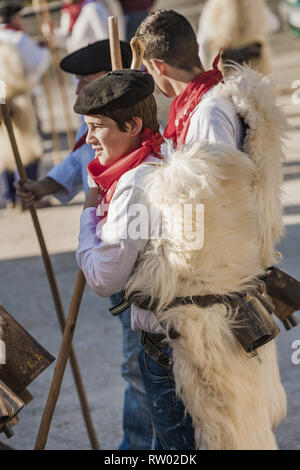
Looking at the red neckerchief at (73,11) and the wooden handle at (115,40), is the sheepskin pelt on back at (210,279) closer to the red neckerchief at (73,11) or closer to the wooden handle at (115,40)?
the wooden handle at (115,40)

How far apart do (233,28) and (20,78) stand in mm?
2137

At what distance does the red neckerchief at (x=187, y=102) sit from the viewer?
2951 mm

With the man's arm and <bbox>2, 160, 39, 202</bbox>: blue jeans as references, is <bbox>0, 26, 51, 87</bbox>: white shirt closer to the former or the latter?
<bbox>2, 160, 39, 202</bbox>: blue jeans

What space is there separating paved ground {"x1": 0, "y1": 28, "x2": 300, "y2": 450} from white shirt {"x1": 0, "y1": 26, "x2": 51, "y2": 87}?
1414mm

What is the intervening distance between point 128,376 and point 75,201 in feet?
15.4

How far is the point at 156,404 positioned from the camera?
251cm

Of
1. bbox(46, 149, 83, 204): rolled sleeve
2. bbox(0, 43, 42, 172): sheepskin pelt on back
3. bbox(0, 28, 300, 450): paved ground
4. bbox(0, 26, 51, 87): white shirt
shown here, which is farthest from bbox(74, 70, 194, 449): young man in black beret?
bbox(0, 26, 51, 87): white shirt

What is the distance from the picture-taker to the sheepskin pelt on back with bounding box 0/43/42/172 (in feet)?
22.8

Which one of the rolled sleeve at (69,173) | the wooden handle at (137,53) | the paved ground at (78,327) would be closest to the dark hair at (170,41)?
the wooden handle at (137,53)

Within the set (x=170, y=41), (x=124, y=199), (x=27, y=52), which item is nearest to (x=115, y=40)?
(x=170, y=41)

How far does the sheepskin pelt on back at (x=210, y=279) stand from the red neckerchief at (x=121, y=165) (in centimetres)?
11

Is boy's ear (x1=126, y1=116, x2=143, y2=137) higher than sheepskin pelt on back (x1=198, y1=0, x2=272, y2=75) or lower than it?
higher
